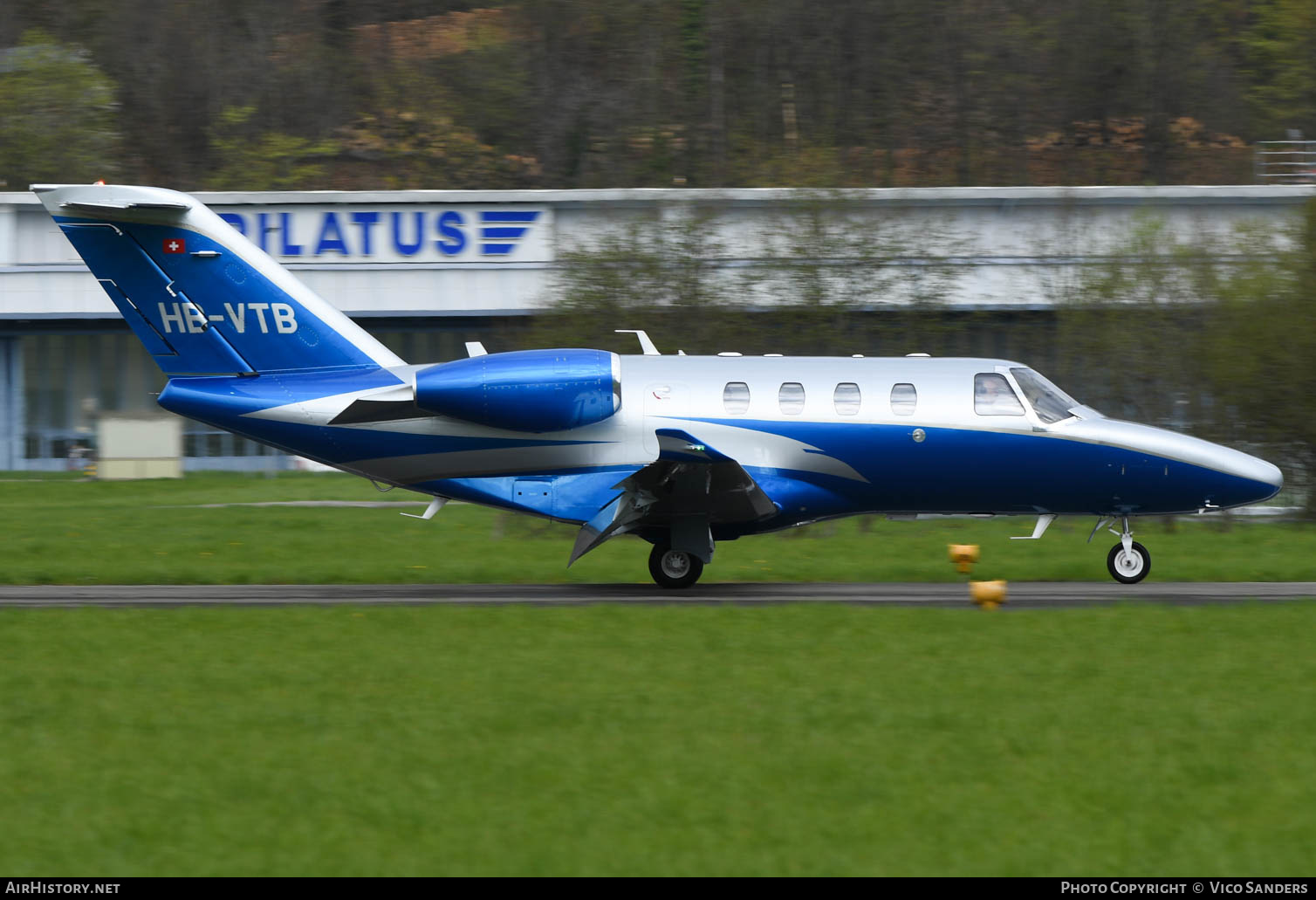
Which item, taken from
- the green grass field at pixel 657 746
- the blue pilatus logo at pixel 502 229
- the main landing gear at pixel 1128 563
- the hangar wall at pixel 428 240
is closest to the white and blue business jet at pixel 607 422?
the main landing gear at pixel 1128 563

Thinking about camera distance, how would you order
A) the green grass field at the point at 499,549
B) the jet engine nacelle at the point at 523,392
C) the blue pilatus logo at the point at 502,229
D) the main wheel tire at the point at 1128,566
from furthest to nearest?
the blue pilatus logo at the point at 502,229, the green grass field at the point at 499,549, the main wheel tire at the point at 1128,566, the jet engine nacelle at the point at 523,392

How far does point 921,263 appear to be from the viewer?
91.6ft

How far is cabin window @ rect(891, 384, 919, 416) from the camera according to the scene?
17797mm

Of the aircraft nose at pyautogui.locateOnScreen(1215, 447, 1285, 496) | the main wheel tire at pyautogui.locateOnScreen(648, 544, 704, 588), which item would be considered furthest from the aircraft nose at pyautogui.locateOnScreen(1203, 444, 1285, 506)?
the main wheel tire at pyautogui.locateOnScreen(648, 544, 704, 588)

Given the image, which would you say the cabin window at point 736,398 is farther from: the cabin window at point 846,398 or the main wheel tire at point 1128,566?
the main wheel tire at point 1128,566

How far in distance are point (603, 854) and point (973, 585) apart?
31.1ft

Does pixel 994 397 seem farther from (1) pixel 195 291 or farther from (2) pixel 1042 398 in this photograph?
(1) pixel 195 291

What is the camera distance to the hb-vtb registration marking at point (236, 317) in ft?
57.6

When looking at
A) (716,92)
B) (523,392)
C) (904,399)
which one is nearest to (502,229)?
(523,392)

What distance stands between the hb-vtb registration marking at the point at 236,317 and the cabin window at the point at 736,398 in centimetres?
529

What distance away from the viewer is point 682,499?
17.5 m

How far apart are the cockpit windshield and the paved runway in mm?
2147

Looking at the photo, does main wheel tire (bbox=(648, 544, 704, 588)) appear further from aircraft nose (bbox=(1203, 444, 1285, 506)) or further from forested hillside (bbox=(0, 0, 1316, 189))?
forested hillside (bbox=(0, 0, 1316, 189))

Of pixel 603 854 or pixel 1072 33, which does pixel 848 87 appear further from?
pixel 603 854
